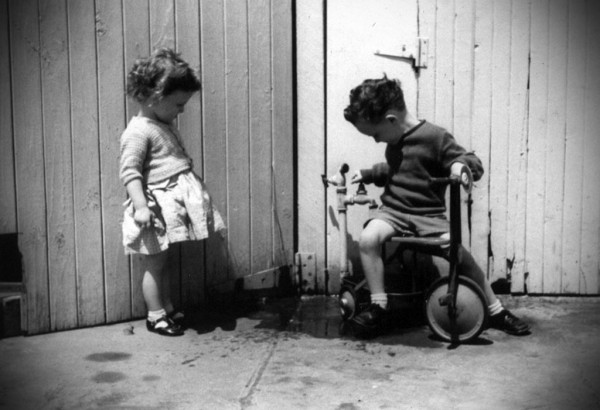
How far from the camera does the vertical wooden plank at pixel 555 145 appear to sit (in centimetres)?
411

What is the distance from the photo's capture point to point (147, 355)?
3.41 m

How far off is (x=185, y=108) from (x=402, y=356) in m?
1.72

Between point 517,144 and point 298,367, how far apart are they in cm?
191

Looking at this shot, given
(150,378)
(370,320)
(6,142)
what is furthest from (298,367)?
(6,142)

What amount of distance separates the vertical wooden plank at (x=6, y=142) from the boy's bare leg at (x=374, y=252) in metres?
1.71

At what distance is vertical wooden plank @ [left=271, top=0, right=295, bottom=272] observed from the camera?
4.22m

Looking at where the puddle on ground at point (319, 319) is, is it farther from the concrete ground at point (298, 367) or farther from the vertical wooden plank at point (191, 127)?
the vertical wooden plank at point (191, 127)

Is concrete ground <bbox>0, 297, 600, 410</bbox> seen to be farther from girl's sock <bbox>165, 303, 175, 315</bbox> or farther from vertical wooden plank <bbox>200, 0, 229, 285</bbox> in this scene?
vertical wooden plank <bbox>200, 0, 229, 285</bbox>

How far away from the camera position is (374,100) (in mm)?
3656

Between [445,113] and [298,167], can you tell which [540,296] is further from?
[298,167]

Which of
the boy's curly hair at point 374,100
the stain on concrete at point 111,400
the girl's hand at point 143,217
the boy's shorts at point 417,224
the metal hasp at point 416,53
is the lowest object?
the stain on concrete at point 111,400

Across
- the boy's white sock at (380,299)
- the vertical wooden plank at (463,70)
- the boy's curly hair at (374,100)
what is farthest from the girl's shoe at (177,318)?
the vertical wooden plank at (463,70)

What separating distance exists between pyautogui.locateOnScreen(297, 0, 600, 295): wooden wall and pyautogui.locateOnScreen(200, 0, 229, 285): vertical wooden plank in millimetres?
505

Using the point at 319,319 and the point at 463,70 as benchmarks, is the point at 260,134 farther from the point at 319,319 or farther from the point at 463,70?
the point at 463,70
